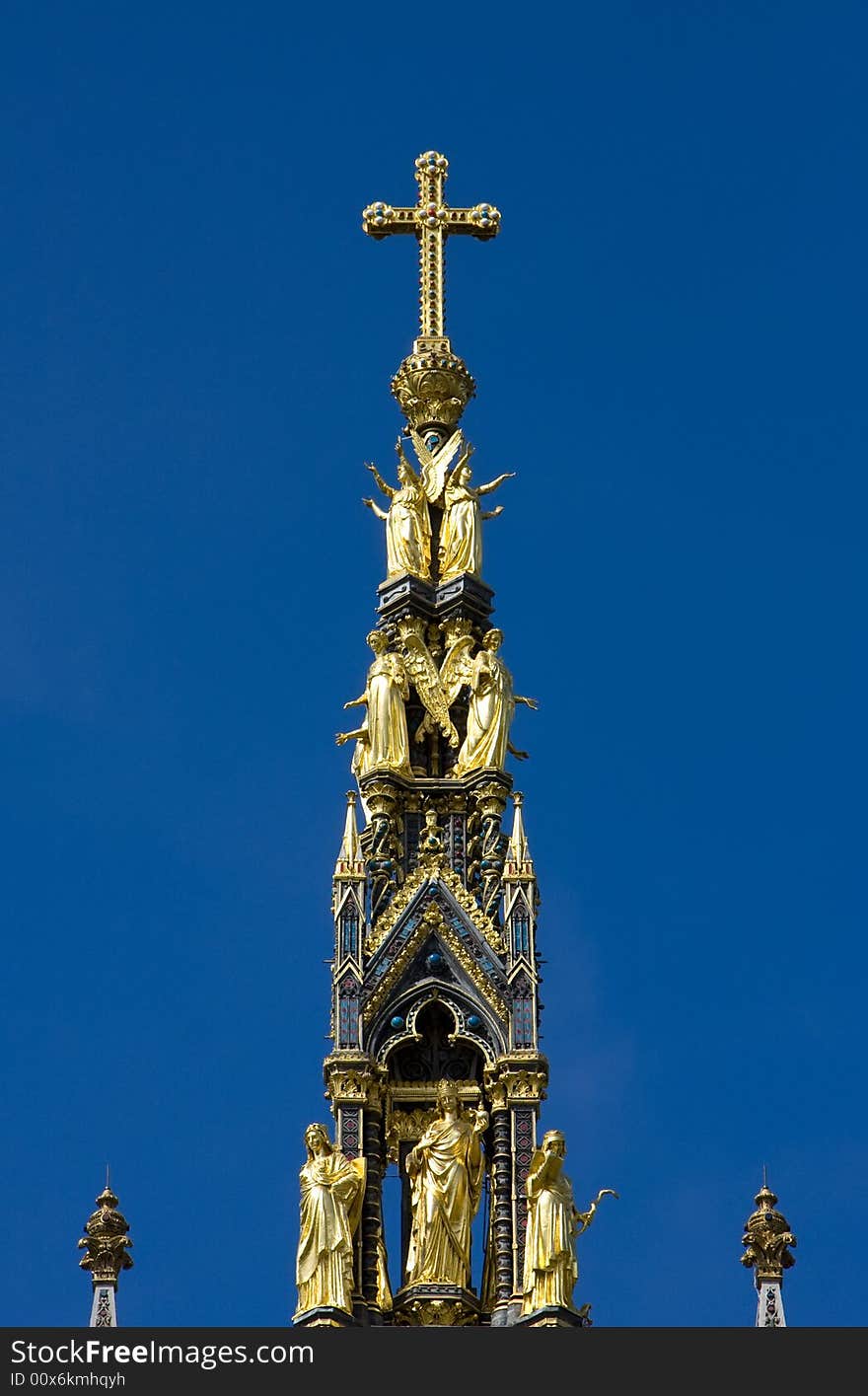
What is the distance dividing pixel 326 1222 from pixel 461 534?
41.3ft

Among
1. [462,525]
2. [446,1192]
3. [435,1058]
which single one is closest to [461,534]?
[462,525]

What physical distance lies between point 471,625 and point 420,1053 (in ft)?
24.3

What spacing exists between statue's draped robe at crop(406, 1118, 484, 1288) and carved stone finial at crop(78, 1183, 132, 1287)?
4056mm

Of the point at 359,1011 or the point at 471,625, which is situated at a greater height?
the point at 471,625

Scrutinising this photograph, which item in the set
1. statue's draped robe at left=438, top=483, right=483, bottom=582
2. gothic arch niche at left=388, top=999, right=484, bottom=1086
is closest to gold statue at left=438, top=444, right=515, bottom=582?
statue's draped robe at left=438, top=483, right=483, bottom=582

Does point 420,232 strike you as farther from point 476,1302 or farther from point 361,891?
point 476,1302

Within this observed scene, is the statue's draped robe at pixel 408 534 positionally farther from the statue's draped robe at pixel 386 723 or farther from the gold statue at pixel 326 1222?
the gold statue at pixel 326 1222

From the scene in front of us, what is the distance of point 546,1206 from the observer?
217 ft

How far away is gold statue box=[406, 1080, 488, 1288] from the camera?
66750 mm

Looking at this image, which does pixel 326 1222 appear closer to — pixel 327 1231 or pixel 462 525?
pixel 327 1231

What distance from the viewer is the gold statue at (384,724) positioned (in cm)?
7106
